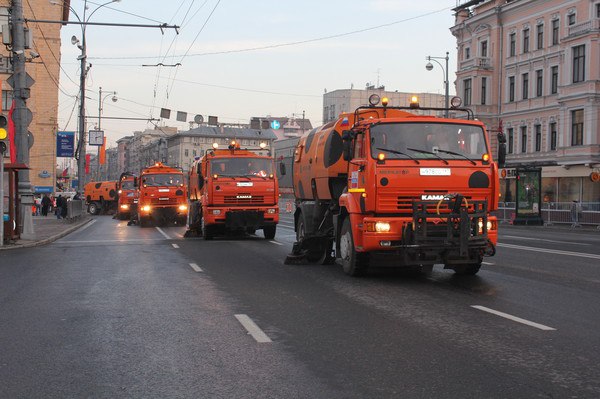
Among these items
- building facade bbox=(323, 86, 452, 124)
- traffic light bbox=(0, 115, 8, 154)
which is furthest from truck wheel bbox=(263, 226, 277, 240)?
building facade bbox=(323, 86, 452, 124)

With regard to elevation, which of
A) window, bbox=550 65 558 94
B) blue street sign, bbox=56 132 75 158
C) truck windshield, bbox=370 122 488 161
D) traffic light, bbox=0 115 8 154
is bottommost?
truck windshield, bbox=370 122 488 161

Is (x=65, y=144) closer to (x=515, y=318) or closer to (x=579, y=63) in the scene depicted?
(x=579, y=63)

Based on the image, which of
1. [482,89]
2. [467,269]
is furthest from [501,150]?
[482,89]

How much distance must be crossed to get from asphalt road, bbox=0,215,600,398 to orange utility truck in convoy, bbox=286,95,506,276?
57 cm

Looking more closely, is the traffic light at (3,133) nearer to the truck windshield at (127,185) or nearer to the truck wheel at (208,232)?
the truck wheel at (208,232)

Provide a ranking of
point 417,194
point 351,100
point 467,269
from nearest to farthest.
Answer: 1. point 417,194
2. point 467,269
3. point 351,100

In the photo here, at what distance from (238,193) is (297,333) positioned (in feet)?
49.3

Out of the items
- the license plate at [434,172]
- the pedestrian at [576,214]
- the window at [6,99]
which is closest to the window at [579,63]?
the pedestrian at [576,214]

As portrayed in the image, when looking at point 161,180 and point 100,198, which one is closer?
point 161,180

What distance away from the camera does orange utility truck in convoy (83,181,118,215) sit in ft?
197

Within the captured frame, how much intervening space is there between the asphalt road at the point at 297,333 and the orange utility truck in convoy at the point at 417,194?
22.3 inches

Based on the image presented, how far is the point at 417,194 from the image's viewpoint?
Result: 36.7 ft

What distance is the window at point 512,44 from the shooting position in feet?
174

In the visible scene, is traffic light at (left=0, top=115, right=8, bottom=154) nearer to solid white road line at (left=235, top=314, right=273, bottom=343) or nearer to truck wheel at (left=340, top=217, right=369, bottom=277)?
truck wheel at (left=340, top=217, right=369, bottom=277)
